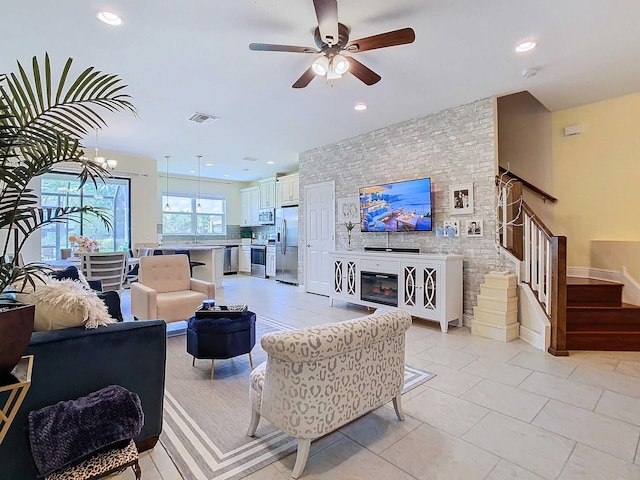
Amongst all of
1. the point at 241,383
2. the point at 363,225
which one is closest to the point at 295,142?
the point at 363,225

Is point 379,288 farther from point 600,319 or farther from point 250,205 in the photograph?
point 250,205

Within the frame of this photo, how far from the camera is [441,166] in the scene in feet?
14.9

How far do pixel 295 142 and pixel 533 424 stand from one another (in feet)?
17.2

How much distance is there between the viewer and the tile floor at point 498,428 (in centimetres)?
171

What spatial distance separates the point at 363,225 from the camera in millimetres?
5430

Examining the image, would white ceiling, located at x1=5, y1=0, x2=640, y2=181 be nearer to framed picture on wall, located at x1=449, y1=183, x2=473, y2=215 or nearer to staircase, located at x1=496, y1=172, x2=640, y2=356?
framed picture on wall, located at x1=449, y1=183, x2=473, y2=215

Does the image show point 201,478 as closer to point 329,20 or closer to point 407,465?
point 407,465

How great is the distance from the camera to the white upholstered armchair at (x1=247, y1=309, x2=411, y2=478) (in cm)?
159

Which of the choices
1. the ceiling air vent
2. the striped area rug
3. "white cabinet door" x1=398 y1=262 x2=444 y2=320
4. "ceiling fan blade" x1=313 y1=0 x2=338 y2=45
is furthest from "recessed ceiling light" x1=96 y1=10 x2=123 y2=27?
"white cabinet door" x1=398 y1=262 x2=444 y2=320

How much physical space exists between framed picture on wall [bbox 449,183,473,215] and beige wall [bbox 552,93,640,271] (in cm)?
157

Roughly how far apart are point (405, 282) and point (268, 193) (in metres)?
5.57

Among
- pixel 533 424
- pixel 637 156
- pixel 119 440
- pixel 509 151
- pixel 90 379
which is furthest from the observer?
pixel 509 151

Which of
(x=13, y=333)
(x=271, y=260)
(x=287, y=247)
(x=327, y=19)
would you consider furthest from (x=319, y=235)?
(x=13, y=333)

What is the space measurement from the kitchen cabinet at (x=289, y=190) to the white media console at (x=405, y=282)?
2.91 metres
